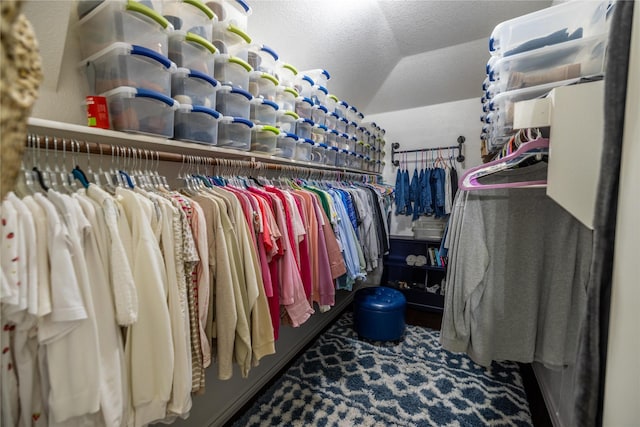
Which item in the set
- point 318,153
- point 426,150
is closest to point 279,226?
point 318,153

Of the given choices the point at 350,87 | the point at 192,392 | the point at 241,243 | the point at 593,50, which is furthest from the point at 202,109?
the point at 350,87

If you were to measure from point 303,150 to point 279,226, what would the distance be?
79 centimetres

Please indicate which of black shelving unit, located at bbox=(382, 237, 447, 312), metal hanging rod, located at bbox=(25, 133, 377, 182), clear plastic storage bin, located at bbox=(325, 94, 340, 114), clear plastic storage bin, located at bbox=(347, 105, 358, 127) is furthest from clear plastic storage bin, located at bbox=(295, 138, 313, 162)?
black shelving unit, located at bbox=(382, 237, 447, 312)

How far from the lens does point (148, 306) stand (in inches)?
30.0

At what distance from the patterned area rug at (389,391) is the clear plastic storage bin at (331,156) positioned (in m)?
1.60

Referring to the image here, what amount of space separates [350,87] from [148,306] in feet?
→ 8.96

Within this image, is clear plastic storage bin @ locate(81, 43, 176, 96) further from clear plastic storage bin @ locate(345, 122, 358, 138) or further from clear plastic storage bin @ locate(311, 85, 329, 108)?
clear plastic storage bin @ locate(345, 122, 358, 138)

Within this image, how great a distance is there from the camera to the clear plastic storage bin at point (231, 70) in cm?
123

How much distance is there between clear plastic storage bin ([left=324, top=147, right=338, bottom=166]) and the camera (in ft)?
7.14

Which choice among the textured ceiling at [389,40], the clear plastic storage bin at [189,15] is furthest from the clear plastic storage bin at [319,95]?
the clear plastic storage bin at [189,15]

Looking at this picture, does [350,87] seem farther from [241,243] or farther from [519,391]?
[519,391]

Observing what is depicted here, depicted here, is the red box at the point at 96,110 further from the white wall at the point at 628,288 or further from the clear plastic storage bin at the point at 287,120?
the white wall at the point at 628,288

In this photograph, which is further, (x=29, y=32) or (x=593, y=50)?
(x=593, y=50)

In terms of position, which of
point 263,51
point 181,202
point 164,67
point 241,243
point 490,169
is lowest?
point 241,243
